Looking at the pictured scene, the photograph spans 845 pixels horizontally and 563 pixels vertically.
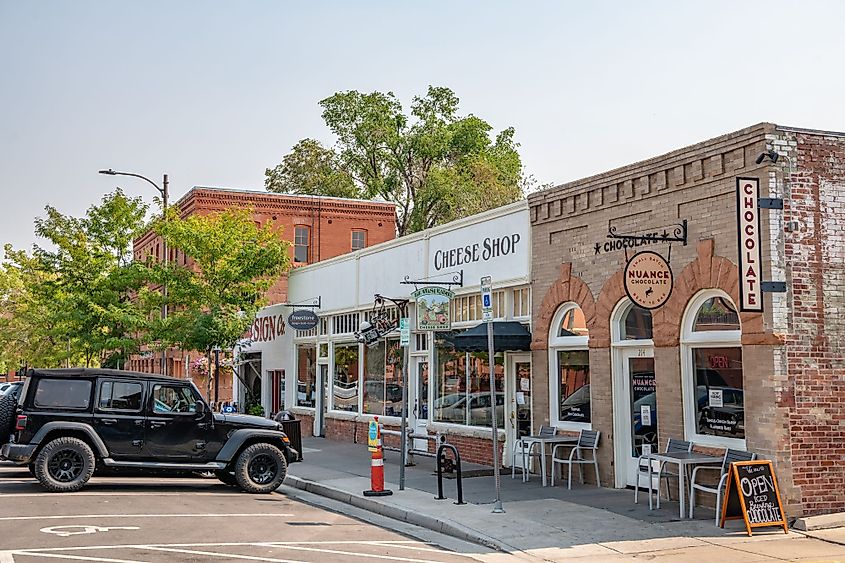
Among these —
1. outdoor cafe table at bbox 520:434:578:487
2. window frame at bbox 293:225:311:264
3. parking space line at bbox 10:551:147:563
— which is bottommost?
parking space line at bbox 10:551:147:563

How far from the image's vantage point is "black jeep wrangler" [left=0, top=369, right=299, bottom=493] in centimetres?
1539

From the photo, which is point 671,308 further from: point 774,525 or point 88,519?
point 88,519

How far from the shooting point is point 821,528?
474 inches

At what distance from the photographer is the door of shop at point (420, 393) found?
21.8m

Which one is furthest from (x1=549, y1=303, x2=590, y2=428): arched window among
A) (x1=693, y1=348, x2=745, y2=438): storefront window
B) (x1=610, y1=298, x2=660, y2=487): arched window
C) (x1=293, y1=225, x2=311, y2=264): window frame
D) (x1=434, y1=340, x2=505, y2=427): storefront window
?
(x1=293, y1=225, x2=311, y2=264): window frame

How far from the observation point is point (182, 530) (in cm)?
1211

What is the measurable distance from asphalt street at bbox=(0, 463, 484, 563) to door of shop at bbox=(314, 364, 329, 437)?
1110 centimetres

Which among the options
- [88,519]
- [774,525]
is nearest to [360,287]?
[88,519]

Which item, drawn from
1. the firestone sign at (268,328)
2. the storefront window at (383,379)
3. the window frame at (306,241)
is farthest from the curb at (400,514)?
the window frame at (306,241)

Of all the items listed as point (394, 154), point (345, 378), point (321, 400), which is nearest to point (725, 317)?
point (345, 378)

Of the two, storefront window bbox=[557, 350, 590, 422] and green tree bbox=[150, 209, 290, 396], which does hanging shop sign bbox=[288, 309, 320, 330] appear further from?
storefront window bbox=[557, 350, 590, 422]

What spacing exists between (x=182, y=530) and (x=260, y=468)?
14.8ft

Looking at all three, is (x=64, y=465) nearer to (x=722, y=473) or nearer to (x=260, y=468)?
(x=260, y=468)

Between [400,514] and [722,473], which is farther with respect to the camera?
[400,514]
